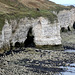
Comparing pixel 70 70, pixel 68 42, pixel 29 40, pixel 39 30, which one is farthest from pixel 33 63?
pixel 68 42

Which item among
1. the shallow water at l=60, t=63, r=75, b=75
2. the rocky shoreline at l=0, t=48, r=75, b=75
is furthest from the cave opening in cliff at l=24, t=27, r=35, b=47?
the shallow water at l=60, t=63, r=75, b=75

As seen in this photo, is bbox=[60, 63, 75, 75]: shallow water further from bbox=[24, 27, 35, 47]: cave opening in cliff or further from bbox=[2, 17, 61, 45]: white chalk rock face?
bbox=[24, 27, 35, 47]: cave opening in cliff

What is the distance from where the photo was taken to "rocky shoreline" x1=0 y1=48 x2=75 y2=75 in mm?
31953

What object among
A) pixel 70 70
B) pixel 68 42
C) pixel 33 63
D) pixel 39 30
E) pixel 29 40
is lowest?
pixel 70 70

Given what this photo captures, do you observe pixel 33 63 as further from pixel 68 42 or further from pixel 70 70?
pixel 68 42

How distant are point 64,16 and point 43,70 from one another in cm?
5917

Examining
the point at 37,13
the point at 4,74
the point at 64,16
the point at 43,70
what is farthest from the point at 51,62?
the point at 64,16

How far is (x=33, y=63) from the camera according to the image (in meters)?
36.8

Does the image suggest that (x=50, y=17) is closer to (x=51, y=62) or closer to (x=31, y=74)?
(x=51, y=62)

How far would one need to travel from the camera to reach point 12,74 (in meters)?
30.2

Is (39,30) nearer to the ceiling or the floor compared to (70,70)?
nearer to the ceiling

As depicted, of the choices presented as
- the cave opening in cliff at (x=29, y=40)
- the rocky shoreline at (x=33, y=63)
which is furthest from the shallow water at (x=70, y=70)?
the cave opening in cliff at (x=29, y=40)

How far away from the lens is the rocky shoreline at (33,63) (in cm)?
3195

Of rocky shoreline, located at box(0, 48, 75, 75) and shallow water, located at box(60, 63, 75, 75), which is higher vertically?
rocky shoreline, located at box(0, 48, 75, 75)
